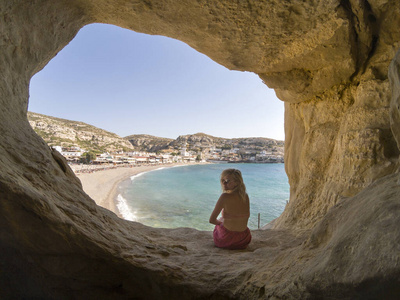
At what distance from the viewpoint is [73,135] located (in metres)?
69.3

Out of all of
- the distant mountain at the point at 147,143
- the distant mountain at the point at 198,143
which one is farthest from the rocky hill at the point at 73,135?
the distant mountain at the point at 198,143

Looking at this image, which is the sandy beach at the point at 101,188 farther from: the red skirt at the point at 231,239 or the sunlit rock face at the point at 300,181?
the sunlit rock face at the point at 300,181

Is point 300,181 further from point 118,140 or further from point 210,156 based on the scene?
point 210,156

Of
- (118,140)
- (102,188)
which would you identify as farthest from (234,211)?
(118,140)

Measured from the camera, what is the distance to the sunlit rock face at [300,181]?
4.42 ft

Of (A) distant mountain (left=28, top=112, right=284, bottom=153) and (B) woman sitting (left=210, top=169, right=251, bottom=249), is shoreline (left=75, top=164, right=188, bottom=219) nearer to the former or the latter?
(B) woman sitting (left=210, top=169, right=251, bottom=249)

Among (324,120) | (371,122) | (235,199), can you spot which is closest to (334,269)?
(235,199)

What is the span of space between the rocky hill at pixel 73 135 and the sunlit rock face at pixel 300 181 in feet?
204

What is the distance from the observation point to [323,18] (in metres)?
3.00

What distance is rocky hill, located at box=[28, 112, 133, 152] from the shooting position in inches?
2402

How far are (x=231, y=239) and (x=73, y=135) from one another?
7773cm

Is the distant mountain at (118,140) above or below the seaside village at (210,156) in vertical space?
above

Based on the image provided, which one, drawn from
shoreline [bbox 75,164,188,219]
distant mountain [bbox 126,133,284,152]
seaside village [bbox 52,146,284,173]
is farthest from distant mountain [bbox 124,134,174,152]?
shoreline [bbox 75,164,188,219]

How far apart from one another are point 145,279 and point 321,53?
13.1 ft
